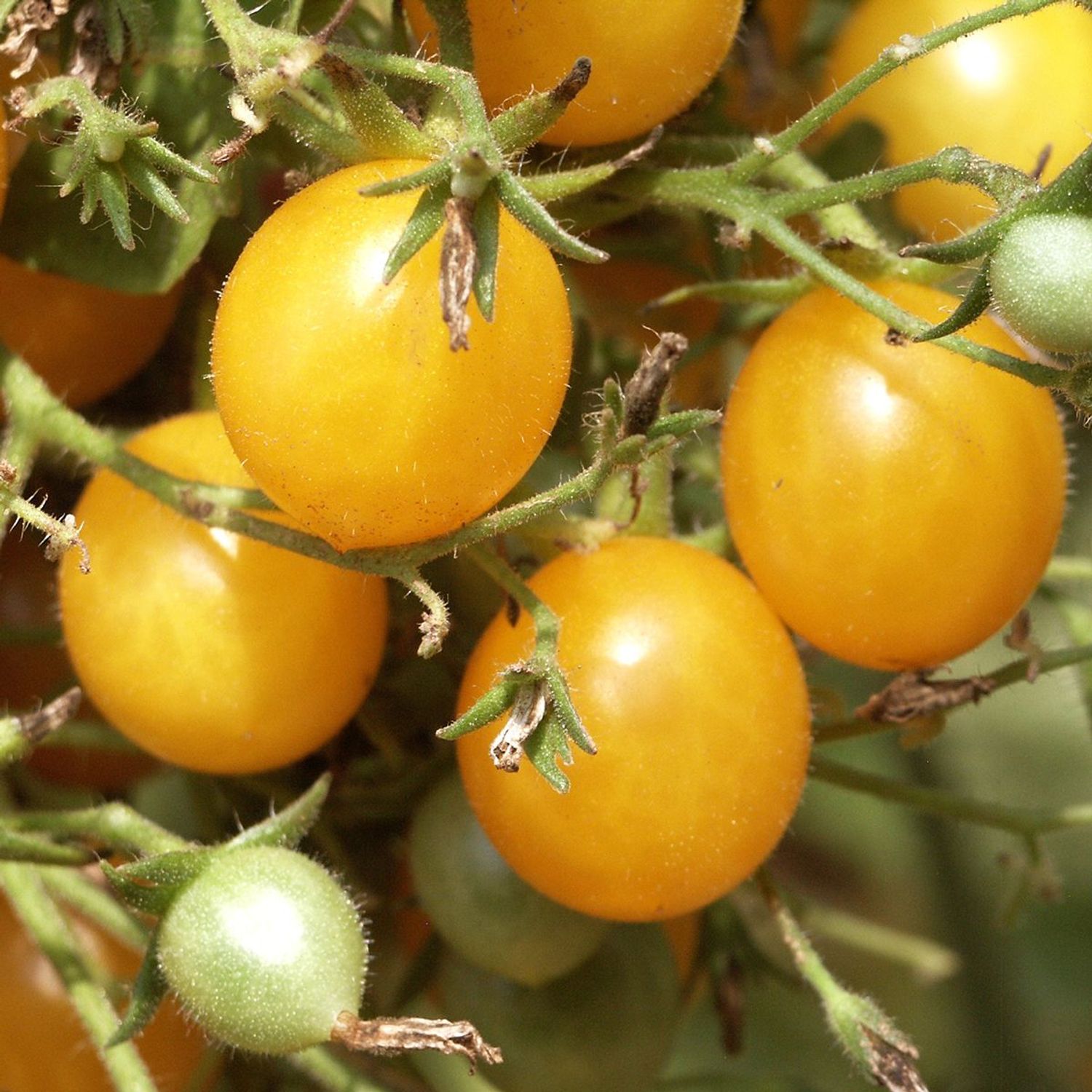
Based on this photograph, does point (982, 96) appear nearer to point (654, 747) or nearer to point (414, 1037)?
point (654, 747)

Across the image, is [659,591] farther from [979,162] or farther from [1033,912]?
[1033,912]

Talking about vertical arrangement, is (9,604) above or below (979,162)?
below

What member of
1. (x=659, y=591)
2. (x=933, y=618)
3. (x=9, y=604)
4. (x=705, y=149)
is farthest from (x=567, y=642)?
(x=9, y=604)

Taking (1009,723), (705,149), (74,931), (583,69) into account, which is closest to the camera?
(583,69)

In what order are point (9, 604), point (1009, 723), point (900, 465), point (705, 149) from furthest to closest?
point (1009, 723)
point (9, 604)
point (705, 149)
point (900, 465)

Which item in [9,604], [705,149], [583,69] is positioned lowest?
[9,604]

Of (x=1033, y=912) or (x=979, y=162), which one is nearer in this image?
(x=979, y=162)

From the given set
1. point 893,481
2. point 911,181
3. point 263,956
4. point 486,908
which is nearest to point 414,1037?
point 263,956
